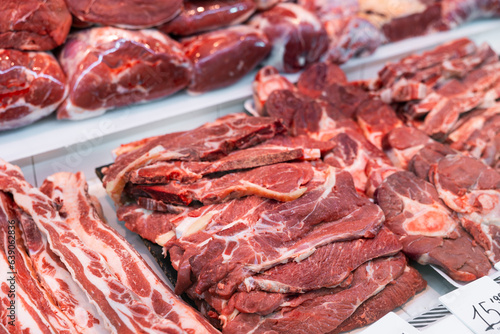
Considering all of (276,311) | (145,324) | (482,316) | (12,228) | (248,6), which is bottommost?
(482,316)

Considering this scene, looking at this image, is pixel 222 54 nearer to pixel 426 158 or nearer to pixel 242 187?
pixel 242 187

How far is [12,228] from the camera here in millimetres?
2258

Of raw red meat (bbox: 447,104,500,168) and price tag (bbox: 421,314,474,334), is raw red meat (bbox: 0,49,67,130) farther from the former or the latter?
raw red meat (bbox: 447,104,500,168)

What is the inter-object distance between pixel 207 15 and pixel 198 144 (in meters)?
1.29

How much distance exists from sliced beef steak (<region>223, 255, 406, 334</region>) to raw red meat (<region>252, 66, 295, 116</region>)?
153 cm

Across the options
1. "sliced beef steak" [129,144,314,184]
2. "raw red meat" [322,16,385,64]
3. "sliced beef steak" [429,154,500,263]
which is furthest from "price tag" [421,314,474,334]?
"raw red meat" [322,16,385,64]

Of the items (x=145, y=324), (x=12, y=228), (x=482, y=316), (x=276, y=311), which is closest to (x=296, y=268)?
(x=276, y=311)

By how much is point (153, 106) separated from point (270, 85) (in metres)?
0.88

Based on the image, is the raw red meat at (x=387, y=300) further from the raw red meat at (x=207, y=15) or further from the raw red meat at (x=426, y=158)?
the raw red meat at (x=207, y=15)

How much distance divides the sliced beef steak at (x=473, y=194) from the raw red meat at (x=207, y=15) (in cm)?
189

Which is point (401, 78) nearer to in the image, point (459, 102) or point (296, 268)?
point (459, 102)

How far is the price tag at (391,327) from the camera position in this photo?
1969 mm

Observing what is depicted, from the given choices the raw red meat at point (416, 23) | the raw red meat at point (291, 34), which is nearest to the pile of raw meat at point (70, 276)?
the raw red meat at point (291, 34)

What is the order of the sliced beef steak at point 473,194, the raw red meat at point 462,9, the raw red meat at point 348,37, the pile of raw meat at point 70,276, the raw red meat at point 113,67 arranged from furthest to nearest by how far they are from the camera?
the raw red meat at point 462,9 → the raw red meat at point 348,37 → the raw red meat at point 113,67 → the sliced beef steak at point 473,194 → the pile of raw meat at point 70,276
